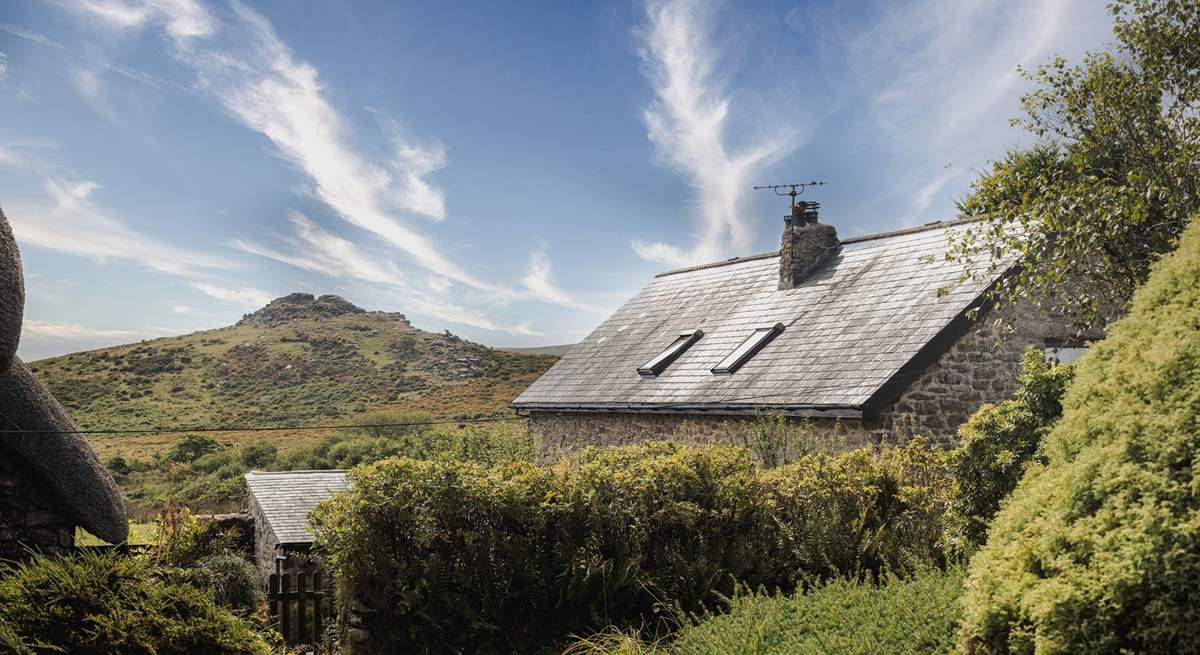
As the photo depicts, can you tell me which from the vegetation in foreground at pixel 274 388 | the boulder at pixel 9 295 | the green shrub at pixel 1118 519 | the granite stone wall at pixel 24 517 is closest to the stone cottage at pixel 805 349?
the green shrub at pixel 1118 519

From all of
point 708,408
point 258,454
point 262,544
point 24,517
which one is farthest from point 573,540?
point 258,454

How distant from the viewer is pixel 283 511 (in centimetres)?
1733

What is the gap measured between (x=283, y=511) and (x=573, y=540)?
11.0 metres

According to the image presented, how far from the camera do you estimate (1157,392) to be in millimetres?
4199

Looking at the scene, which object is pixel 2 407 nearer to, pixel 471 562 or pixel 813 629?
pixel 471 562

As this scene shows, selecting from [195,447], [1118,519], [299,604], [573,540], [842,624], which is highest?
[195,447]

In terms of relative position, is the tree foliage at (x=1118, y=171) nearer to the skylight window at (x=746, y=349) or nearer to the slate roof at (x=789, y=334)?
the slate roof at (x=789, y=334)

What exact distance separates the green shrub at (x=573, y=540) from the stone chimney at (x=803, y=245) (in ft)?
33.1

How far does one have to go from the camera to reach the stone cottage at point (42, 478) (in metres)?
9.16

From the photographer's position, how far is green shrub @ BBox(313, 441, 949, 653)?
25.6ft

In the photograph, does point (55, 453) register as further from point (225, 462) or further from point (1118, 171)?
point (225, 462)

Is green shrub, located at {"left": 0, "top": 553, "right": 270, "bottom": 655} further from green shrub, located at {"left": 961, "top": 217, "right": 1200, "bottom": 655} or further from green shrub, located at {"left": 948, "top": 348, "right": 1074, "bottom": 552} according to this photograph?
green shrub, located at {"left": 948, "top": 348, "right": 1074, "bottom": 552}

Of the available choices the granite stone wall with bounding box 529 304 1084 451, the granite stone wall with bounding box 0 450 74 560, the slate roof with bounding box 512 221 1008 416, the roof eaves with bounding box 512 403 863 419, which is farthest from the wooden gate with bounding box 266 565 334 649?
the slate roof with bounding box 512 221 1008 416

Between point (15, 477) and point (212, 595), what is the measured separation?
4.54 meters
